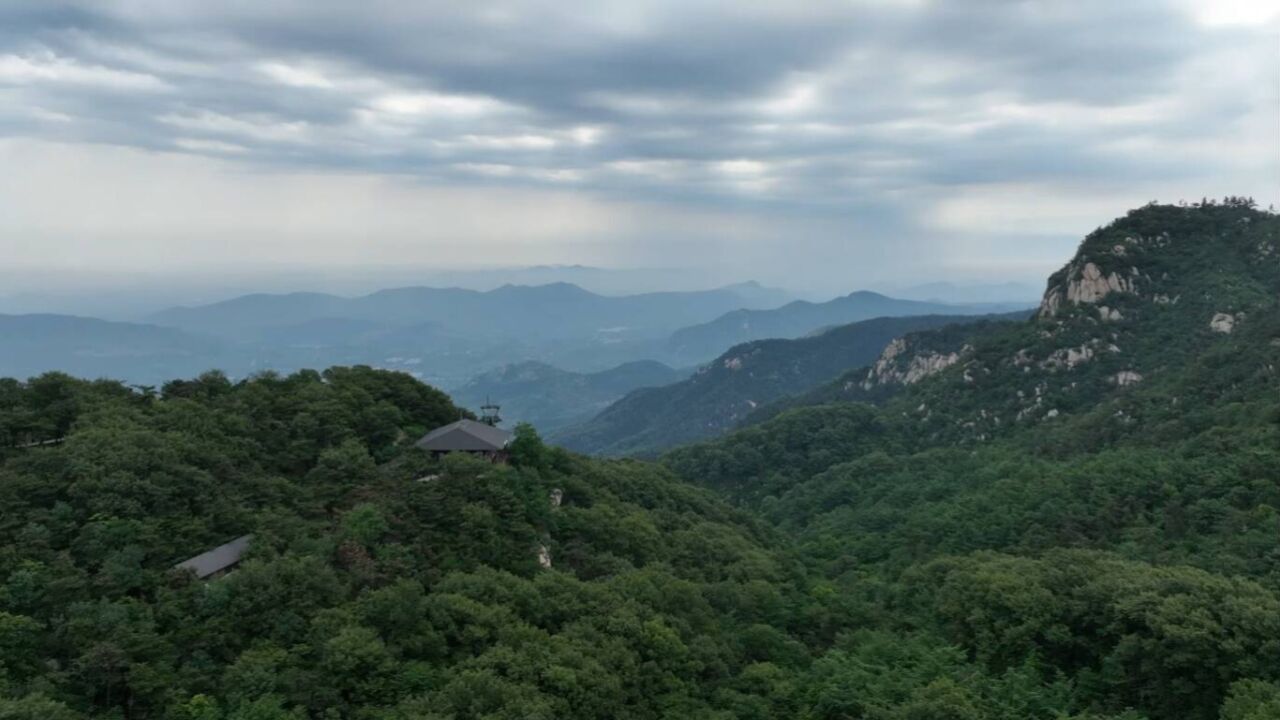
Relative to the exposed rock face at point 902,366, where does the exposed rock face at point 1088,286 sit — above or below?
above

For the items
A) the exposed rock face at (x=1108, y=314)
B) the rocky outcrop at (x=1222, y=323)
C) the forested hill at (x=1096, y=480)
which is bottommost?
the forested hill at (x=1096, y=480)

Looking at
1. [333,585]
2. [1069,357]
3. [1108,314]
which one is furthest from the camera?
[1108,314]

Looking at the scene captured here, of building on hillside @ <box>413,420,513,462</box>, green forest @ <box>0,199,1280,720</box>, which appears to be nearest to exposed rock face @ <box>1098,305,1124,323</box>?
green forest @ <box>0,199,1280,720</box>

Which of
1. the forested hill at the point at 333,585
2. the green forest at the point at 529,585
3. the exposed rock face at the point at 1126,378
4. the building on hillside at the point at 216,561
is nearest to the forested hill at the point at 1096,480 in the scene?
the green forest at the point at 529,585

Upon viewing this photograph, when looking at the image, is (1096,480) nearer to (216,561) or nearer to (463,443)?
(463,443)

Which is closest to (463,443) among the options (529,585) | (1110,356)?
(529,585)

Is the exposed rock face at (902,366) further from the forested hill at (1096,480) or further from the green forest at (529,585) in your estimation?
the green forest at (529,585)

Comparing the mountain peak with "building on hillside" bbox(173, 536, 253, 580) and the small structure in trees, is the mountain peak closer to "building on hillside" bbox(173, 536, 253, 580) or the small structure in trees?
the small structure in trees
